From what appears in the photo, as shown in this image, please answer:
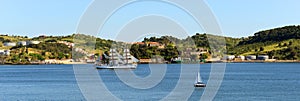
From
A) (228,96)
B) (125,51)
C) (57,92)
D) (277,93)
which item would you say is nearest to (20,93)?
(57,92)

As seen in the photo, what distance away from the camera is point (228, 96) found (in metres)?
63.3

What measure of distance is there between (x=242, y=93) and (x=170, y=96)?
9.35 meters

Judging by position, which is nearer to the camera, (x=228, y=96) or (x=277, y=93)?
(x=228, y=96)

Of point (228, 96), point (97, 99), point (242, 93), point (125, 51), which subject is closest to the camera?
point (97, 99)

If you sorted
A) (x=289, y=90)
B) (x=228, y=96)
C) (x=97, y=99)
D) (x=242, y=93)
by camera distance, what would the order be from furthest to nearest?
(x=289, y=90)
(x=242, y=93)
(x=228, y=96)
(x=97, y=99)

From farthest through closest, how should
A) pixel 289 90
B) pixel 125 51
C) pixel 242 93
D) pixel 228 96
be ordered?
pixel 125 51 → pixel 289 90 → pixel 242 93 → pixel 228 96

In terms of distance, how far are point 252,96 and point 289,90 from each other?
36.4ft

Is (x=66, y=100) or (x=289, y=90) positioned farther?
(x=289, y=90)

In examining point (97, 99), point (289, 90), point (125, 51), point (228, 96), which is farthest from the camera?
point (125, 51)

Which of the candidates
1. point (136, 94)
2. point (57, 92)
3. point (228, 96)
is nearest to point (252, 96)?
point (228, 96)

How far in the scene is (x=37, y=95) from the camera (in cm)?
6562

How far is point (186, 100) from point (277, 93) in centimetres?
1464

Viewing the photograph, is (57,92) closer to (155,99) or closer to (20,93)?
(20,93)

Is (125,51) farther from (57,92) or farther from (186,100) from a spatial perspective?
(186,100)
